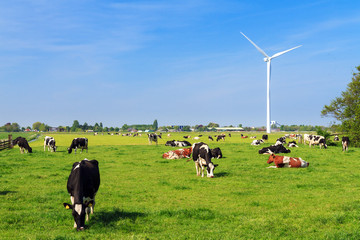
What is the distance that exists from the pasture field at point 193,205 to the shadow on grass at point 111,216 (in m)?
0.03

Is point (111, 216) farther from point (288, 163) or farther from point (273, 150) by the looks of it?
point (273, 150)

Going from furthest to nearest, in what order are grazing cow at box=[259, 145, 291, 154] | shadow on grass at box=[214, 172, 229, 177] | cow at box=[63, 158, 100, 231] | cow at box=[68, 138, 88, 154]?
cow at box=[68, 138, 88, 154] → grazing cow at box=[259, 145, 291, 154] → shadow on grass at box=[214, 172, 229, 177] → cow at box=[63, 158, 100, 231]

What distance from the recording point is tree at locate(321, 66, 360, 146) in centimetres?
4481

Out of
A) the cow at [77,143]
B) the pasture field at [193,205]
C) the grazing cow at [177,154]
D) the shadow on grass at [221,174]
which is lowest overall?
the pasture field at [193,205]

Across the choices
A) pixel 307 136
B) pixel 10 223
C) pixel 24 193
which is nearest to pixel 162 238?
pixel 10 223

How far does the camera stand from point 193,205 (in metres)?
11.5

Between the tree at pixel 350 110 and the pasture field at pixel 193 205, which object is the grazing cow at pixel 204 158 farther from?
the tree at pixel 350 110

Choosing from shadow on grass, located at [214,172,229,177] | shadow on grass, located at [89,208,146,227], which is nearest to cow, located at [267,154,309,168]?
shadow on grass, located at [214,172,229,177]

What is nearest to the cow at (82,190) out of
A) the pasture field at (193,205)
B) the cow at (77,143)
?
the pasture field at (193,205)

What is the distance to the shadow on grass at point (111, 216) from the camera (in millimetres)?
9107

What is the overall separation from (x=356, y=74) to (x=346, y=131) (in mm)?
8936

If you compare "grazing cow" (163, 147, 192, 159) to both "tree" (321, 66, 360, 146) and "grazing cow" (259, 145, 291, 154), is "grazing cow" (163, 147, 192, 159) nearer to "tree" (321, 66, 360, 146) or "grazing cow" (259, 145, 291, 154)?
"grazing cow" (259, 145, 291, 154)

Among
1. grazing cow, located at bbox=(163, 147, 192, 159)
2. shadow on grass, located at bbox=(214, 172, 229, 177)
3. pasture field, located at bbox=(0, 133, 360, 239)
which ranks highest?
grazing cow, located at bbox=(163, 147, 192, 159)

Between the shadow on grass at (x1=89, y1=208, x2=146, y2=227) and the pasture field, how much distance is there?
3 cm
